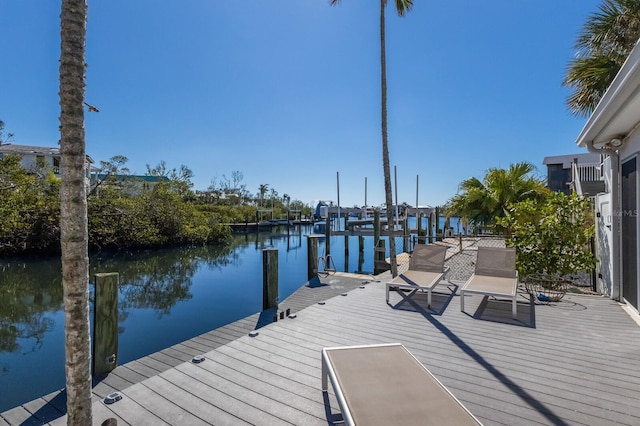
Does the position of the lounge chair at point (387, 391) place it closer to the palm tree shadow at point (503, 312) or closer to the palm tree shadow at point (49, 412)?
the palm tree shadow at point (49, 412)

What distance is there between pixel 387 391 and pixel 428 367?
1098 mm

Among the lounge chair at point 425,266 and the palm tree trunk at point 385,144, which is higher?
the palm tree trunk at point 385,144

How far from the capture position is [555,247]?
538 centimetres

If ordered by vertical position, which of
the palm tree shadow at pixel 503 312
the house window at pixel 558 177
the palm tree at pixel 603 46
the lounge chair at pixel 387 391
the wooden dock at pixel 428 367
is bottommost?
the wooden dock at pixel 428 367

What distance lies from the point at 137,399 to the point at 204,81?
13.4m

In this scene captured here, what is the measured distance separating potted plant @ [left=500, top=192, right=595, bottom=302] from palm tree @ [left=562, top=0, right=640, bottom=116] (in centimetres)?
290

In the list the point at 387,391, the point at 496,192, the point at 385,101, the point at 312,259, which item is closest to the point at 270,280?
the point at 312,259

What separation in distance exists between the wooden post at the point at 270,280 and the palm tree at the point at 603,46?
728 centimetres

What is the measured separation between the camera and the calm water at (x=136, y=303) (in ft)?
18.5

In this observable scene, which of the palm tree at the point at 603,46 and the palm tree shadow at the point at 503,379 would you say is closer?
the palm tree shadow at the point at 503,379

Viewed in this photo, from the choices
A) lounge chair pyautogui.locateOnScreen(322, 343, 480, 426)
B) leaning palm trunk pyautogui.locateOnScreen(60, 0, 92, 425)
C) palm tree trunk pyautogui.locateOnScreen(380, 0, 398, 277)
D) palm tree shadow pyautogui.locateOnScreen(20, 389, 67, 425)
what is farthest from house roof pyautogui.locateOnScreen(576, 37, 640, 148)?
palm tree shadow pyautogui.locateOnScreen(20, 389, 67, 425)

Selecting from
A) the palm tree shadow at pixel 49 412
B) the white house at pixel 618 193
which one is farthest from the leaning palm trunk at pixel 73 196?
the white house at pixel 618 193

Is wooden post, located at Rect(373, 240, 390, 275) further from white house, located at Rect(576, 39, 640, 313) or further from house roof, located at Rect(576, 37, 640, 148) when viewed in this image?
house roof, located at Rect(576, 37, 640, 148)

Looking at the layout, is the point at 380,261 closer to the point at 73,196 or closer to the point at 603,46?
the point at 603,46
